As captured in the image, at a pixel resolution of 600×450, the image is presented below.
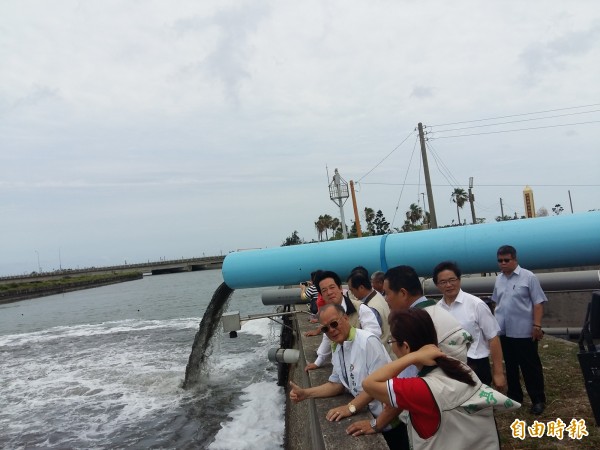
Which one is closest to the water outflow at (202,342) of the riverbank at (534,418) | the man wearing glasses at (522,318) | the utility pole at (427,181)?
the riverbank at (534,418)

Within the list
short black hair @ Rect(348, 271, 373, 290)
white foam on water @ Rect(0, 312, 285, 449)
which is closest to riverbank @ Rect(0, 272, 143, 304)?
white foam on water @ Rect(0, 312, 285, 449)

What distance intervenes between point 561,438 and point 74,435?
27.0 feet

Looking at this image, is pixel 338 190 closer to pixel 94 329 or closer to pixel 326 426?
pixel 326 426

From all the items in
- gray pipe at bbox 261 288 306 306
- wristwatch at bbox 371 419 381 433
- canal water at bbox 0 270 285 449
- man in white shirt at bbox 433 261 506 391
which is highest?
man in white shirt at bbox 433 261 506 391

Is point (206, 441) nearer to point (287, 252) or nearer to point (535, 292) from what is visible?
point (287, 252)

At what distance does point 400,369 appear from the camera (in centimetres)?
202

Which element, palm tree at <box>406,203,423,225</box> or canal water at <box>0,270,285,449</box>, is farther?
palm tree at <box>406,203,423,225</box>

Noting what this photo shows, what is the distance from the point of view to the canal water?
8.09 m

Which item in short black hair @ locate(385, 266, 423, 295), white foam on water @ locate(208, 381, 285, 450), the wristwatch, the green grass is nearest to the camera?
the wristwatch

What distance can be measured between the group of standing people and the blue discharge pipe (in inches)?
45.0

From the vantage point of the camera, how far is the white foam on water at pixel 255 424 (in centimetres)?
743

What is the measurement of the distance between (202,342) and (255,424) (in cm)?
291

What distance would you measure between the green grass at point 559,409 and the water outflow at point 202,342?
6.49 m

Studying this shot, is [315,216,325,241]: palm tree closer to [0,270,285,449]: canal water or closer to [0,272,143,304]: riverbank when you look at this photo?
[0,272,143,304]: riverbank
